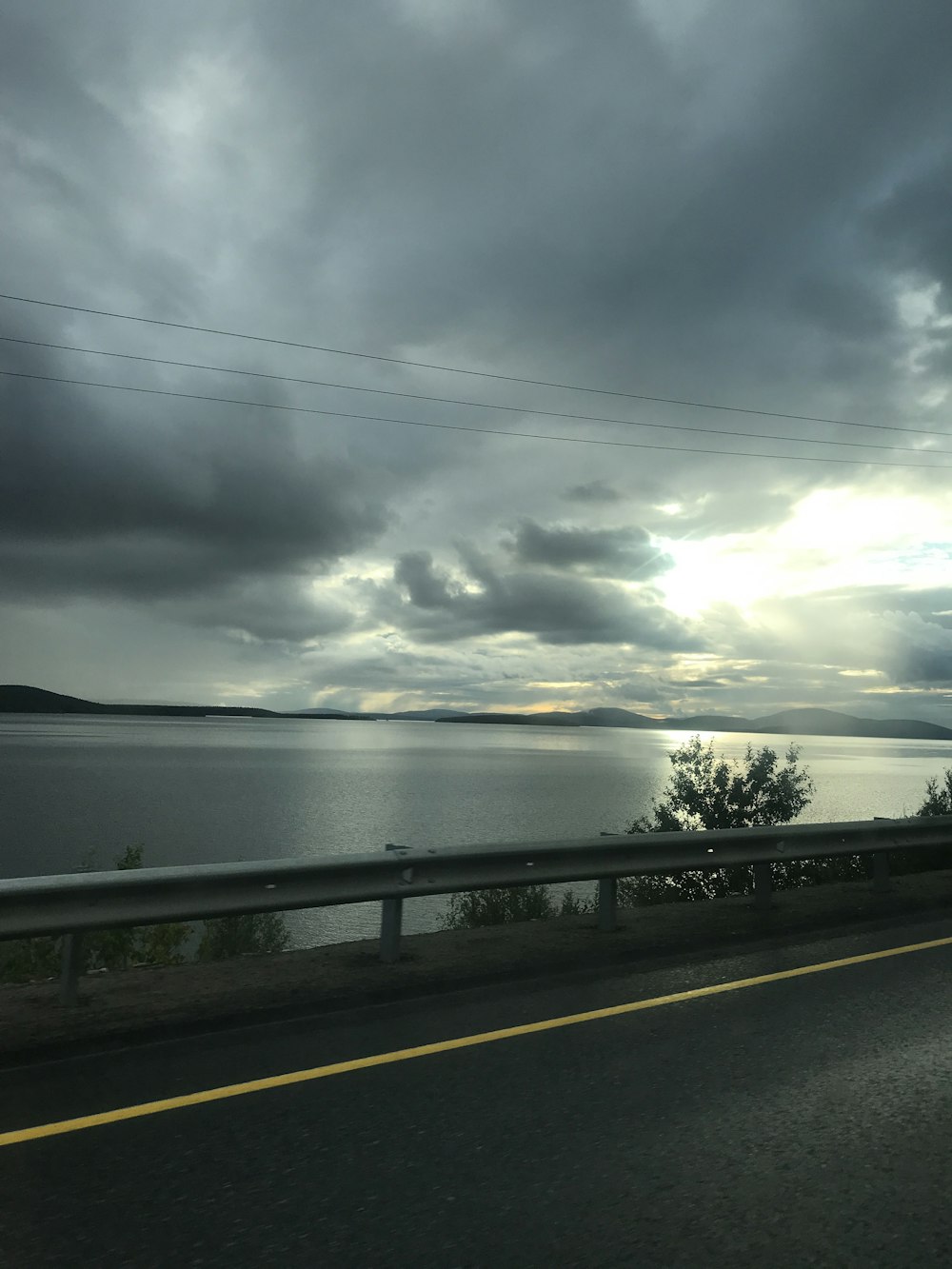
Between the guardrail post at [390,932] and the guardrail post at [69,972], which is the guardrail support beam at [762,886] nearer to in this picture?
the guardrail post at [390,932]

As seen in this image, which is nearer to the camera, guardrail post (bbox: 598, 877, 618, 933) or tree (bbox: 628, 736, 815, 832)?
guardrail post (bbox: 598, 877, 618, 933)

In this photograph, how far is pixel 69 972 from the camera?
20.2 feet

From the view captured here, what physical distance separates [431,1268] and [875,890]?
30.4 feet

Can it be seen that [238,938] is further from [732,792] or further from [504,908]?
[732,792]

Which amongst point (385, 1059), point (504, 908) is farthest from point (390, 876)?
point (504, 908)

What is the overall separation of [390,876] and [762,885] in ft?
15.0

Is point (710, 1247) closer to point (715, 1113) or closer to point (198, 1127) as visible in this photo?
point (715, 1113)

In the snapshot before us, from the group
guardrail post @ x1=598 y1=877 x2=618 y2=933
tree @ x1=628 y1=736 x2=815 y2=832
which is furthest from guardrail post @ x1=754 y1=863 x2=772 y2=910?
tree @ x1=628 y1=736 x2=815 y2=832

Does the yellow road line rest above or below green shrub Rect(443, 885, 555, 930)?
above

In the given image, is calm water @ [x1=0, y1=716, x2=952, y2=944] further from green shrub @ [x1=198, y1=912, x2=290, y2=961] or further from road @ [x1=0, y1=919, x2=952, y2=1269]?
road @ [x1=0, y1=919, x2=952, y2=1269]

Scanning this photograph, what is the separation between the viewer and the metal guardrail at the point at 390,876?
5871mm

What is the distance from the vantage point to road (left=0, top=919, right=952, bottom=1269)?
10.7ft

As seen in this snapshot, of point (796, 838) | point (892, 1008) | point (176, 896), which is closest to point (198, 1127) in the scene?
point (176, 896)

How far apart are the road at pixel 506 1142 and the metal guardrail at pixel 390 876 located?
1.01m
